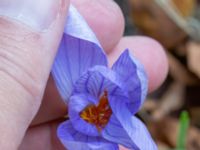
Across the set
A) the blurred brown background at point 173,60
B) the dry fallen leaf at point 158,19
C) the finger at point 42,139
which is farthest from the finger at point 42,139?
the dry fallen leaf at point 158,19

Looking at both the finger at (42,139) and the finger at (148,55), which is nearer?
the finger at (42,139)

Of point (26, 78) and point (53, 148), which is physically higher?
point (26, 78)

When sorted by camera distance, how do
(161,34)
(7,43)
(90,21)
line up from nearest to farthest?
(7,43)
(90,21)
(161,34)

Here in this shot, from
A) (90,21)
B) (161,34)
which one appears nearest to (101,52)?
(90,21)

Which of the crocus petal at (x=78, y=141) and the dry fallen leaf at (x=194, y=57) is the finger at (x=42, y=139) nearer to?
the crocus petal at (x=78, y=141)

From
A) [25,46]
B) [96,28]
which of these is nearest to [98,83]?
[25,46]

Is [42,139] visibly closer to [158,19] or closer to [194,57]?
[194,57]

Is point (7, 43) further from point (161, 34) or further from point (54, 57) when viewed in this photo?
point (161, 34)
